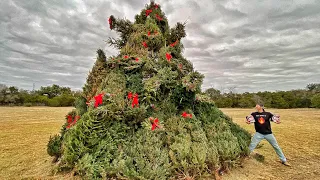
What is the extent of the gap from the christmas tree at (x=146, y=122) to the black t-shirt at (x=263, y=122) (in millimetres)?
940

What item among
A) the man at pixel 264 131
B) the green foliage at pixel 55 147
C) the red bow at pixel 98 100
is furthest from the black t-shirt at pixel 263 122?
the green foliage at pixel 55 147

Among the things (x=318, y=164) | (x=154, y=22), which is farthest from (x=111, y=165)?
(x=318, y=164)

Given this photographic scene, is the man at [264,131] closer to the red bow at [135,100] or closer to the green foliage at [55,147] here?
the red bow at [135,100]

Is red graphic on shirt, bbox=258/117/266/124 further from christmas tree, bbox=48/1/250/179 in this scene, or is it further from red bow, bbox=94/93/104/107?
red bow, bbox=94/93/104/107

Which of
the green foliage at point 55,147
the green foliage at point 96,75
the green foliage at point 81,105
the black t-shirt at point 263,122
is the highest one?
the green foliage at point 96,75

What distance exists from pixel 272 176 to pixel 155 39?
480 cm

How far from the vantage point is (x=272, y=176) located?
5.06 m

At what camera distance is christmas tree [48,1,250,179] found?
402 centimetres

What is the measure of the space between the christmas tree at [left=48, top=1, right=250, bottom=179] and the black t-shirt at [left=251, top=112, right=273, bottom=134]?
37.0 inches

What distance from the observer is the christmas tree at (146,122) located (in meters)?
4.02

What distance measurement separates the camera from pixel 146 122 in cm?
435

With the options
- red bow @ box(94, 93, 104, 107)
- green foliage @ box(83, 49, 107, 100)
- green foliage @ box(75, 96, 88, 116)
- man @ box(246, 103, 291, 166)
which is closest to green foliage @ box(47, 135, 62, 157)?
green foliage @ box(75, 96, 88, 116)

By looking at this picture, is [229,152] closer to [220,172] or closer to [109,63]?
[220,172]

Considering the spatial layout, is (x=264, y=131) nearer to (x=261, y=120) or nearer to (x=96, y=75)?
(x=261, y=120)
